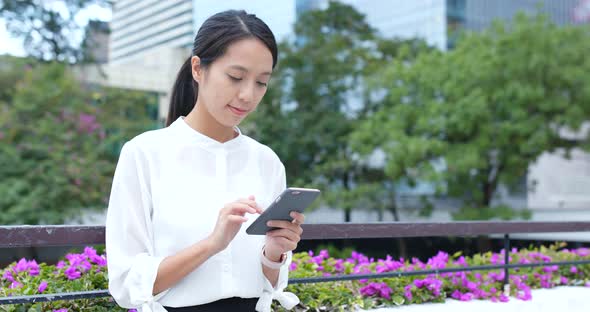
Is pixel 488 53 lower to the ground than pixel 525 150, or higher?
higher

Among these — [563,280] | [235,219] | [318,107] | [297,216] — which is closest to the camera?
[235,219]

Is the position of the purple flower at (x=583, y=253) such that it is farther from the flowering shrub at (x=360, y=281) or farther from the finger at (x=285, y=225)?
the finger at (x=285, y=225)

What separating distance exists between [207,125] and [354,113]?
17.6 m

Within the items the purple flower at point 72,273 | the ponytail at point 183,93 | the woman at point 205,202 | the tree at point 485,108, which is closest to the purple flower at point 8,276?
the purple flower at point 72,273

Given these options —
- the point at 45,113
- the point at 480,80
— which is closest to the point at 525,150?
the point at 480,80

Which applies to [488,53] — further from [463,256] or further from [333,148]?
[463,256]

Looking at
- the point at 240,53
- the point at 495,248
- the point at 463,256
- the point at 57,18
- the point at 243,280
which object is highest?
the point at 57,18

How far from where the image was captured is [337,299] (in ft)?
9.30

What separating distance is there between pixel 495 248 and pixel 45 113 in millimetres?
12114

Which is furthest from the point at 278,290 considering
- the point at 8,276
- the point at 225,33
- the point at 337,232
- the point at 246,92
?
the point at 8,276

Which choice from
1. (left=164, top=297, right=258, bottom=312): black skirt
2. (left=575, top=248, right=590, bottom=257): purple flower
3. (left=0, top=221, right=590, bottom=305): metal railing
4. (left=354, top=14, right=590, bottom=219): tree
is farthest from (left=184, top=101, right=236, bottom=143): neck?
(left=354, top=14, right=590, bottom=219): tree

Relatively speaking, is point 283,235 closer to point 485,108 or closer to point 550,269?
point 550,269

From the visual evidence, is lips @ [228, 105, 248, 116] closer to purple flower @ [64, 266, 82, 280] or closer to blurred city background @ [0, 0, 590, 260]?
purple flower @ [64, 266, 82, 280]

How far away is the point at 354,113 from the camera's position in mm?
18953
